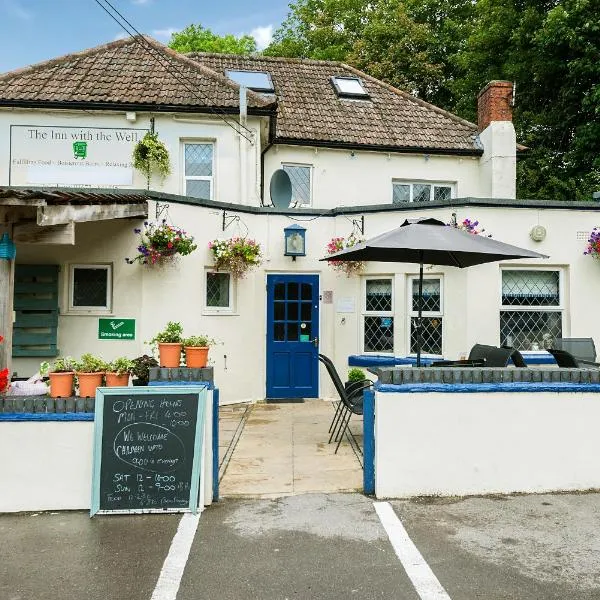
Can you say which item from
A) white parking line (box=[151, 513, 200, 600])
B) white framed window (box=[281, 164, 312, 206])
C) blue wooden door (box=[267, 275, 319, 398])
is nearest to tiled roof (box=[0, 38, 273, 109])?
white framed window (box=[281, 164, 312, 206])

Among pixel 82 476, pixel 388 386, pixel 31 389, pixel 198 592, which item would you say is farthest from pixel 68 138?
pixel 198 592

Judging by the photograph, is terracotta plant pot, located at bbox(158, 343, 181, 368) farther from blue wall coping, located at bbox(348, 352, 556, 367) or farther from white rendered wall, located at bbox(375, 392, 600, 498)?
blue wall coping, located at bbox(348, 352, 556, 367)

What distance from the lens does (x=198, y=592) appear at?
355cm

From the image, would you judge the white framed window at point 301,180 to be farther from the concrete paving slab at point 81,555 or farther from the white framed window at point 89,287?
the concrete paving slab at point 81,555

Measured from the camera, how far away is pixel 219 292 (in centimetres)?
995

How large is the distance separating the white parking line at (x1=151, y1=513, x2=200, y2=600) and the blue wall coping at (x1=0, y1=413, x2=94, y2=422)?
124 cm

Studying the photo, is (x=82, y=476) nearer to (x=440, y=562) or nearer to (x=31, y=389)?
(x=31, y=389)

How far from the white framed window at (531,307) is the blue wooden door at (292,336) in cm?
331

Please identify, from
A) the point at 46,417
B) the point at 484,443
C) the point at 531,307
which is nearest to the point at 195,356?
the point at 46,417

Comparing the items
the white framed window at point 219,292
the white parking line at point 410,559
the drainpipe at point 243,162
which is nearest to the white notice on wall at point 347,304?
the white framed window at point 219,292

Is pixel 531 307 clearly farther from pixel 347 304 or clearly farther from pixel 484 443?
pixel 484 443

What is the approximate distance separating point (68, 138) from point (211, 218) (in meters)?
3.63

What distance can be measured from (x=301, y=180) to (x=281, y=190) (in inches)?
97.7

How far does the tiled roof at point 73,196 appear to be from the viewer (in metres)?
6.08
